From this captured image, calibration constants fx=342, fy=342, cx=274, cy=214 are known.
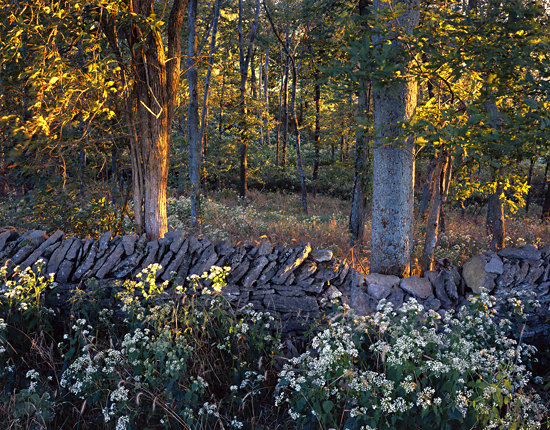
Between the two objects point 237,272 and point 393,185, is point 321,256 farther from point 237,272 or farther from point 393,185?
point 393,185

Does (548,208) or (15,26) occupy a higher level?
(15,26)

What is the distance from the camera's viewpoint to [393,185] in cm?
446

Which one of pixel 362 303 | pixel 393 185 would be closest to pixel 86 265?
pixel 362 303

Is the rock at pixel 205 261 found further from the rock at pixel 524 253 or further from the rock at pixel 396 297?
the rock at pixel 524 253

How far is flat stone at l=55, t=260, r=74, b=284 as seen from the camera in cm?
436

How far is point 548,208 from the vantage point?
51.2 feet

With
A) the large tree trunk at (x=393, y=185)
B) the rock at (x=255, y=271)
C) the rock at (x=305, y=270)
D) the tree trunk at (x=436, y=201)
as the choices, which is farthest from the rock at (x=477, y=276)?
the rock at (x=255, y=271)

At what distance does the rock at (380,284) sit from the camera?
13.5 ft

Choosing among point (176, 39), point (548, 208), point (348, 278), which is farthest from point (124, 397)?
point (548, 208)

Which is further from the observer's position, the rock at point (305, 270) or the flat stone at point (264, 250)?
the flat stone at point (264, 250)

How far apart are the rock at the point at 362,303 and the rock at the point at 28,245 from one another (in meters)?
4.29

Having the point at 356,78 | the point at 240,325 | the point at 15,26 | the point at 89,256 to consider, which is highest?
the point at 15,26

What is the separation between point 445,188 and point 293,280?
2633mm

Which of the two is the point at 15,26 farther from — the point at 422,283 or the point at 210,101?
the point at 210,101
